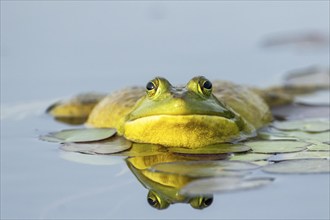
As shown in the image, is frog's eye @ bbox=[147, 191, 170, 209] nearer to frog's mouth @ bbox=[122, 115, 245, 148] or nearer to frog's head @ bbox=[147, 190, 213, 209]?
frog's head @ bbox=[147, 190, 213, 209]

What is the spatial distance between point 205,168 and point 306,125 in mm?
1749

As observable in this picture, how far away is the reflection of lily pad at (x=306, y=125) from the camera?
604 cm

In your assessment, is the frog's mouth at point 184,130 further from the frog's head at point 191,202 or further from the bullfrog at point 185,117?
the frog's head at point 191,202

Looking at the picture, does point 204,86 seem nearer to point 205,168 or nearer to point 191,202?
point 205,168

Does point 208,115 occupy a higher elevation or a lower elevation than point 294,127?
higher

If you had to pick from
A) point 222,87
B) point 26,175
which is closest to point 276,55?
point 222,87

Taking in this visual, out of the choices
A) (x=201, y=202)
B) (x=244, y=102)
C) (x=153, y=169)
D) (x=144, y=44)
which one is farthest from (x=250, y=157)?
(x=144, y=44)

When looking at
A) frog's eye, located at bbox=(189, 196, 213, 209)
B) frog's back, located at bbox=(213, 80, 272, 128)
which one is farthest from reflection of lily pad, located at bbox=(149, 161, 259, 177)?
frog's back, located at bbox=(213, 80, 272, 128)

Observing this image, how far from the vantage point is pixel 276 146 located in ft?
17.4

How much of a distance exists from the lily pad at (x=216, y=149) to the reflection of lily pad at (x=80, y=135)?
0.70 meters

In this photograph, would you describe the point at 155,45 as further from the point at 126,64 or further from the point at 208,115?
the point at 208,115

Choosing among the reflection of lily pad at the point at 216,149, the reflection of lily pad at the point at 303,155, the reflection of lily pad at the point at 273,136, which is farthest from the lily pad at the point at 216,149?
the reflection of lily pad at the point at 273,136

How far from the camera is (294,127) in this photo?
6.22m

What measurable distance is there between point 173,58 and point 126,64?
626mm
